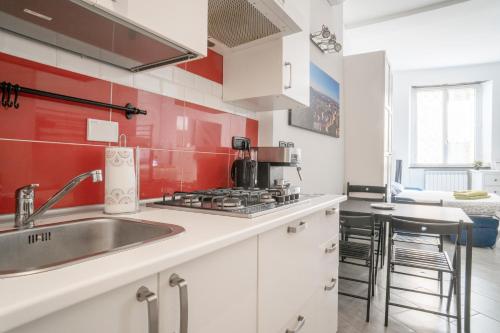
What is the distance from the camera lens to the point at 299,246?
4.15 feet

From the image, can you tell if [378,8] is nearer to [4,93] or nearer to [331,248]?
[331,248]

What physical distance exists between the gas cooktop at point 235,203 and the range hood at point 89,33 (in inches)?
23.5

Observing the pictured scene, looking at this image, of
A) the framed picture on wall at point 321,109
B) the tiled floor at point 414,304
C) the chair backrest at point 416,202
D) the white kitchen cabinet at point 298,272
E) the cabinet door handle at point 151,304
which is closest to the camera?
the cabinet door handle at point 151,304

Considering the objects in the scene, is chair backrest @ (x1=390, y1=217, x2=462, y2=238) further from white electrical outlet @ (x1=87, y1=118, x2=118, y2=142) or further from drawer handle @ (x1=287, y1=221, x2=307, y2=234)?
white electrical outlet @ (x1=87, y1=118, x2=118, y2=142)

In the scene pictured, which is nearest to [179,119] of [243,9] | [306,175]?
[243,9]

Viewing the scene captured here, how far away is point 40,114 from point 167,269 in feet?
2.48

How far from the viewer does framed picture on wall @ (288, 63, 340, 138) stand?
269 centimetres

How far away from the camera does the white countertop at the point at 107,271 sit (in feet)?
1.36

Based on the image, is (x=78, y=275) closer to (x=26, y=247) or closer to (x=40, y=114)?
(x=26, y=247)

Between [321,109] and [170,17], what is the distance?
7.90 ft

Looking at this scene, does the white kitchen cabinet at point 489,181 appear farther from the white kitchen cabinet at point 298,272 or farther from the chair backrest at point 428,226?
the white kitchen cabinet at point 298,272

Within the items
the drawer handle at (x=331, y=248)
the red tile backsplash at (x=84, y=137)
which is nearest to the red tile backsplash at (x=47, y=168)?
the red tile backsplash at (x=84, y=137)

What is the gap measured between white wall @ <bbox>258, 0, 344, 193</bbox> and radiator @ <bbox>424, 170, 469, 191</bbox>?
413 cm

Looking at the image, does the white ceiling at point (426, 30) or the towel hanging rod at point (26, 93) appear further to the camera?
the white ceiling at point (426, 30)
